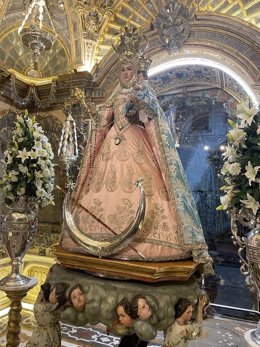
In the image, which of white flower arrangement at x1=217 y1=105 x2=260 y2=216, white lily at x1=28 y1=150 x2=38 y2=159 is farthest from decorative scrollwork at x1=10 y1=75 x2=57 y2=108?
white flower arrangement at x1=217 y1=105 x2=260 y2=216

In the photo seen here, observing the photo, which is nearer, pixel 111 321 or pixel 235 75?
pixel 111 321

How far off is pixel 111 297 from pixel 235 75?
3201mm

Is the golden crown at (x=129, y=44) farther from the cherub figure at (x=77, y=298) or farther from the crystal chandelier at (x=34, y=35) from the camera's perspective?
the crystal chandelier at (x=34, y=35)

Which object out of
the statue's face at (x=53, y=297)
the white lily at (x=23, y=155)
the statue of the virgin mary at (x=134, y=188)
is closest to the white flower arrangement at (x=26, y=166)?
the white lily at (x=23, y=155)

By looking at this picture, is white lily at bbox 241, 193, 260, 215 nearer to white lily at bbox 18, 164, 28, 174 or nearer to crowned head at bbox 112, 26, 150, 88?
crowned head at bbox 112, 26, 150, 88

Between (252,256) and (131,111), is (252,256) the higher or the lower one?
the lower one

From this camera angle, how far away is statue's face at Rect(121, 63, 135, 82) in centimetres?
202

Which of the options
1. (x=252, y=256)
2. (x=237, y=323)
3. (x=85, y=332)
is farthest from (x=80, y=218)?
(x=237, y=323)

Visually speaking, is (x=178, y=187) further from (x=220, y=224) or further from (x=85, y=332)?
(x=220, y=224)

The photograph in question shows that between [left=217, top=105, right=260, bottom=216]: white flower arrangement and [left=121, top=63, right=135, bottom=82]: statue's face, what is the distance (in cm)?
84

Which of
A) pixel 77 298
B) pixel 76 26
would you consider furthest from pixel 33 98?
pixel 77 298

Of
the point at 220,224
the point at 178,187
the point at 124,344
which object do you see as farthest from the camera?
the point at 220,224

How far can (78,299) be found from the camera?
1.50 meters

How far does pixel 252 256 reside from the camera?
2.10 m
